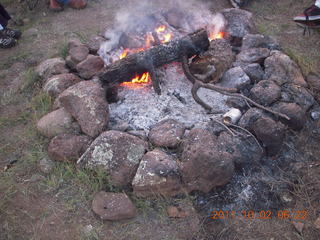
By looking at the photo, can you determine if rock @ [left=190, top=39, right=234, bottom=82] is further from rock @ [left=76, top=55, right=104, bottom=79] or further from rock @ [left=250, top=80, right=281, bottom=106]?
rock @ [left=76, top=55, right=104, bottom=79]

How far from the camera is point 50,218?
2.81 m

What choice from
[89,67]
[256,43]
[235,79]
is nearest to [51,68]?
[89,67]

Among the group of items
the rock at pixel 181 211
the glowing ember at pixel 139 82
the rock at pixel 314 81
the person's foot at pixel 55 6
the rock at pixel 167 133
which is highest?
the person's foot at pixel 55 6

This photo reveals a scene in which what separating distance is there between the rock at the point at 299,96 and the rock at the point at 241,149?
0.90 m

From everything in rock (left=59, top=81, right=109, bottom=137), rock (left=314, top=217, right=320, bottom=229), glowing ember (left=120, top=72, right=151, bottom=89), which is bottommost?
rock (left=314, top=217, right=320, bottom=229)

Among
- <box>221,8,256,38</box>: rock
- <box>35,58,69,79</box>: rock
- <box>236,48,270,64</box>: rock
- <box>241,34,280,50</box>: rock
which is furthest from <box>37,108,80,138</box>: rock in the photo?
<box>221,8,256,38</box>: rock

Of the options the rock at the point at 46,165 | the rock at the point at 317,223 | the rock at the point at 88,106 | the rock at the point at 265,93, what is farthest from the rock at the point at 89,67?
the rock at the point at 317,223

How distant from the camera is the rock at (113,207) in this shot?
273 centimetres

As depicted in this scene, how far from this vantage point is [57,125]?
334 centimetres

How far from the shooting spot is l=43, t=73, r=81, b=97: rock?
3758mm

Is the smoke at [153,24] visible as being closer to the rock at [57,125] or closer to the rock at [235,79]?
the rock at [235,79]

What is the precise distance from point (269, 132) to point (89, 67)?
2.45 m

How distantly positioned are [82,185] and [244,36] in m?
3.22

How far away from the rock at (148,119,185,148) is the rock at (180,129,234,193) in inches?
8.0
